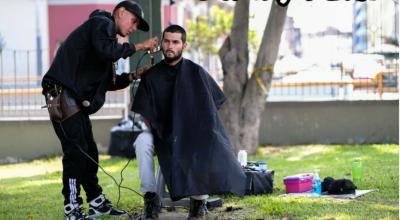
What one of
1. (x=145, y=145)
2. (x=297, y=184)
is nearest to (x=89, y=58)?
(x=145, y=145)

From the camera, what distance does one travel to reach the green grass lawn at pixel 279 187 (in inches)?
266

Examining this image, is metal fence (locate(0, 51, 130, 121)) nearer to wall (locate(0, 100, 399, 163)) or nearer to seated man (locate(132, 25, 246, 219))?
wall (locate(0, 100, 399, 163))

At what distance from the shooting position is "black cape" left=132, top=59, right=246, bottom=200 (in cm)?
621

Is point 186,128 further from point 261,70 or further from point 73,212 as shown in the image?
point 261,70

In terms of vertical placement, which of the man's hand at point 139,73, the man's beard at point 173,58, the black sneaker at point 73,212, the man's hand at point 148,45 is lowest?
the black sneaker at point 73,212

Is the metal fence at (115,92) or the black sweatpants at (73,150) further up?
the metal fence at (115,92)

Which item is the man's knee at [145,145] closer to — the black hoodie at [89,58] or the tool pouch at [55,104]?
the black hoodie at [89,58]

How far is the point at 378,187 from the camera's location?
8172 mm

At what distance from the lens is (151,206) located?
256 inches

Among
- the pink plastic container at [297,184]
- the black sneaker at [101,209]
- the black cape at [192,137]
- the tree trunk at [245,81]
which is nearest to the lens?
the black cape at [192,137]

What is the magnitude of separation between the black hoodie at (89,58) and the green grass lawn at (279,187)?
4.06 ft

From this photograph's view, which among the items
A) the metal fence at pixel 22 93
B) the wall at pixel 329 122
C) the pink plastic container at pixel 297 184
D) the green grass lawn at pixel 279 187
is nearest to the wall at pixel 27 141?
the metal fence at pixel 22 93

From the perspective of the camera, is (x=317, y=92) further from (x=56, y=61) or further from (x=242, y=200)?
(x=56, y=61)

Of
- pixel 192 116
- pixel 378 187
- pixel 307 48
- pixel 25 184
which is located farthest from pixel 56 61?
pixel 307 48
